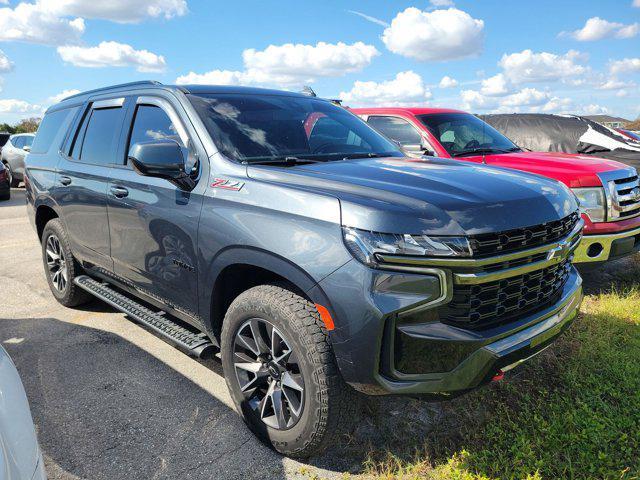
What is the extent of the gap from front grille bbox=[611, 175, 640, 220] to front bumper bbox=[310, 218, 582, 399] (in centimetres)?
304

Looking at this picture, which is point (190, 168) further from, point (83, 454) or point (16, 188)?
point (16, 188)

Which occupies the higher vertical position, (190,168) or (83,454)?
(190,168)

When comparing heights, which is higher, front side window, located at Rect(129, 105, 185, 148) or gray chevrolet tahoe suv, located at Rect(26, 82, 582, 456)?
front side window, located at Rect(129, 105, 185, 148)

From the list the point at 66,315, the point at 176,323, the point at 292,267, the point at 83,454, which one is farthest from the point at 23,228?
the point at 292,267

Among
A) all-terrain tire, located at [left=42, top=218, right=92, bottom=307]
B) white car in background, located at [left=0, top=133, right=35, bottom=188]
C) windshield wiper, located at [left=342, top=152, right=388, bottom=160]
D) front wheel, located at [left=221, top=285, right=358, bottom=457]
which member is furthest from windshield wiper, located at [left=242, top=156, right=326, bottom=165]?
white car in background, located at [left=0, top=133, right=35, bottom=188]

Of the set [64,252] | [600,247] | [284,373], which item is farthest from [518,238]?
[64,252]

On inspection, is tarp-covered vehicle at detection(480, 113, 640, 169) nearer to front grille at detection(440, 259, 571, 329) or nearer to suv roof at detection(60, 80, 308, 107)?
suv roof at detection(60, 80, 308, 107)

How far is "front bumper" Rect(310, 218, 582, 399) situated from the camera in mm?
2105

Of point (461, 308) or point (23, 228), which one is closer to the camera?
point (461, 308)

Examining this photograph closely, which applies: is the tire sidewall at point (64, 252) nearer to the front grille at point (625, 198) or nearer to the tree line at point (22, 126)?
the front grille at point (625, 198)

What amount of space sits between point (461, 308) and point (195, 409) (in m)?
1.82

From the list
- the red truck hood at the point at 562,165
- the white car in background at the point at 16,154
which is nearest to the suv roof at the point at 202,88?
the red truck hood at the point at 562,165

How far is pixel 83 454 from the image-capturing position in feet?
8.82

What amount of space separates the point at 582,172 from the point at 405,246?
10.9 feet
